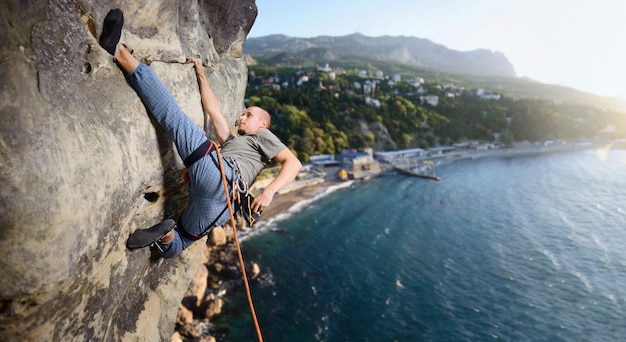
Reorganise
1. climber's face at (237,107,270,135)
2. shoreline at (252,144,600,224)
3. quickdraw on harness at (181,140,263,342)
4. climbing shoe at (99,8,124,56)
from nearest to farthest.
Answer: climbing shoe at (99,8,124,56) → quickdraw on harness at (181,140,263,342) → climber's face at (237,107,270,135) → shoreline at (252,144,600,224)

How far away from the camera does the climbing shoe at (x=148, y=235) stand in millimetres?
4617

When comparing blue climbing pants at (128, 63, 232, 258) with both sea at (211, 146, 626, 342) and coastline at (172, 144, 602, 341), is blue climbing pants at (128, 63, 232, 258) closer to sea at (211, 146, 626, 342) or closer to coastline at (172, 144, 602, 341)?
coastline at (172, 144, 602, 341)

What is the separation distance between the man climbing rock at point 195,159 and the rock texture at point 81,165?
163 mm

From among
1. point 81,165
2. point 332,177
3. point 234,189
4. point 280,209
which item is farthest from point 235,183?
point 332,177

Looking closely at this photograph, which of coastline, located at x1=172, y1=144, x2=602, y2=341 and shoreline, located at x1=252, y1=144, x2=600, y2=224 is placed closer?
coastline, located at x1=172, y1=144, x2=602, y2=341

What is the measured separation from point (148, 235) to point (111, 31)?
2.37 metres

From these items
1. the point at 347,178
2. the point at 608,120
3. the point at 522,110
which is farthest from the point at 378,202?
the point at 608,120

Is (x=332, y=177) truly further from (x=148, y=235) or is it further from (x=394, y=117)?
(x=148, y=235)

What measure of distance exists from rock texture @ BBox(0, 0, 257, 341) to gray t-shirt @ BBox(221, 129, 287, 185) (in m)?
0.76

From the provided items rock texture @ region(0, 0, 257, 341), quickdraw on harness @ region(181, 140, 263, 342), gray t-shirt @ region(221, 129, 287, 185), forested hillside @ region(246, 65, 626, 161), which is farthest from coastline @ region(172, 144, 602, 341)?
gray t-shirt @ region(221, 129, 287, 185)

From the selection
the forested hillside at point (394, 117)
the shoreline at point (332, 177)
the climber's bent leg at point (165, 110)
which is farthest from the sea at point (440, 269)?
the forested hillside at point (394, 117)

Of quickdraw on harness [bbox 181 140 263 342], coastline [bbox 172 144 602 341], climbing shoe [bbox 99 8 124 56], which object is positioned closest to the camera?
climbing shoe [bbox 99 8 124 56]

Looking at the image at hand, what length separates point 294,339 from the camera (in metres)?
21.2

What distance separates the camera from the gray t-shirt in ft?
16.9
